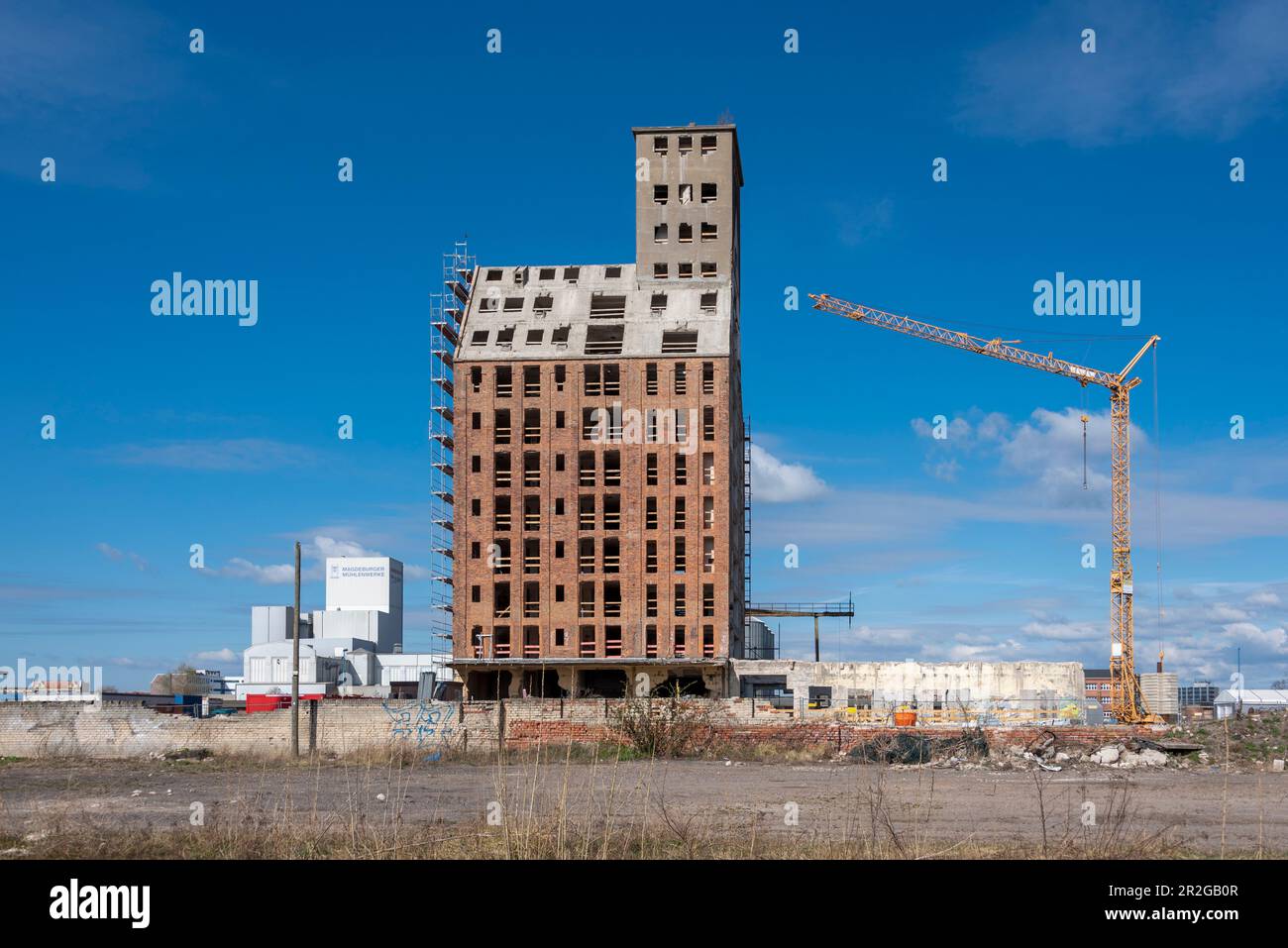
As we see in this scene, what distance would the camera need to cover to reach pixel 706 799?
28516 mm

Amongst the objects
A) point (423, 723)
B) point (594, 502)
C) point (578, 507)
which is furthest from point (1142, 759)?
point (578, 507)

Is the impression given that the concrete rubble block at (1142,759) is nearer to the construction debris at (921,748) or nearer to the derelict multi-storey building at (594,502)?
the construction debris at (921,748)

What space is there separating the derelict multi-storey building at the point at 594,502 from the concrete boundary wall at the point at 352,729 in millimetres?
23856

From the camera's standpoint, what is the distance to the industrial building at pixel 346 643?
10425cm

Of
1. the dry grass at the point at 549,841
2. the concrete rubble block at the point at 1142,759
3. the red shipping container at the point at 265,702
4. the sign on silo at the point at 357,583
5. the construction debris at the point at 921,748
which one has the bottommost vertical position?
the red shipping container at the point at 265,702

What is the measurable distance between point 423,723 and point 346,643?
63.6m

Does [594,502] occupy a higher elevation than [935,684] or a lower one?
higher

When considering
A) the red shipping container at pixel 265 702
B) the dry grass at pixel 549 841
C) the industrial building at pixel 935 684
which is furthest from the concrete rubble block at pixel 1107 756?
the red shipping container at pixel 265 702

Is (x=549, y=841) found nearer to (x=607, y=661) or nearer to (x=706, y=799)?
(x=706, y=799)
